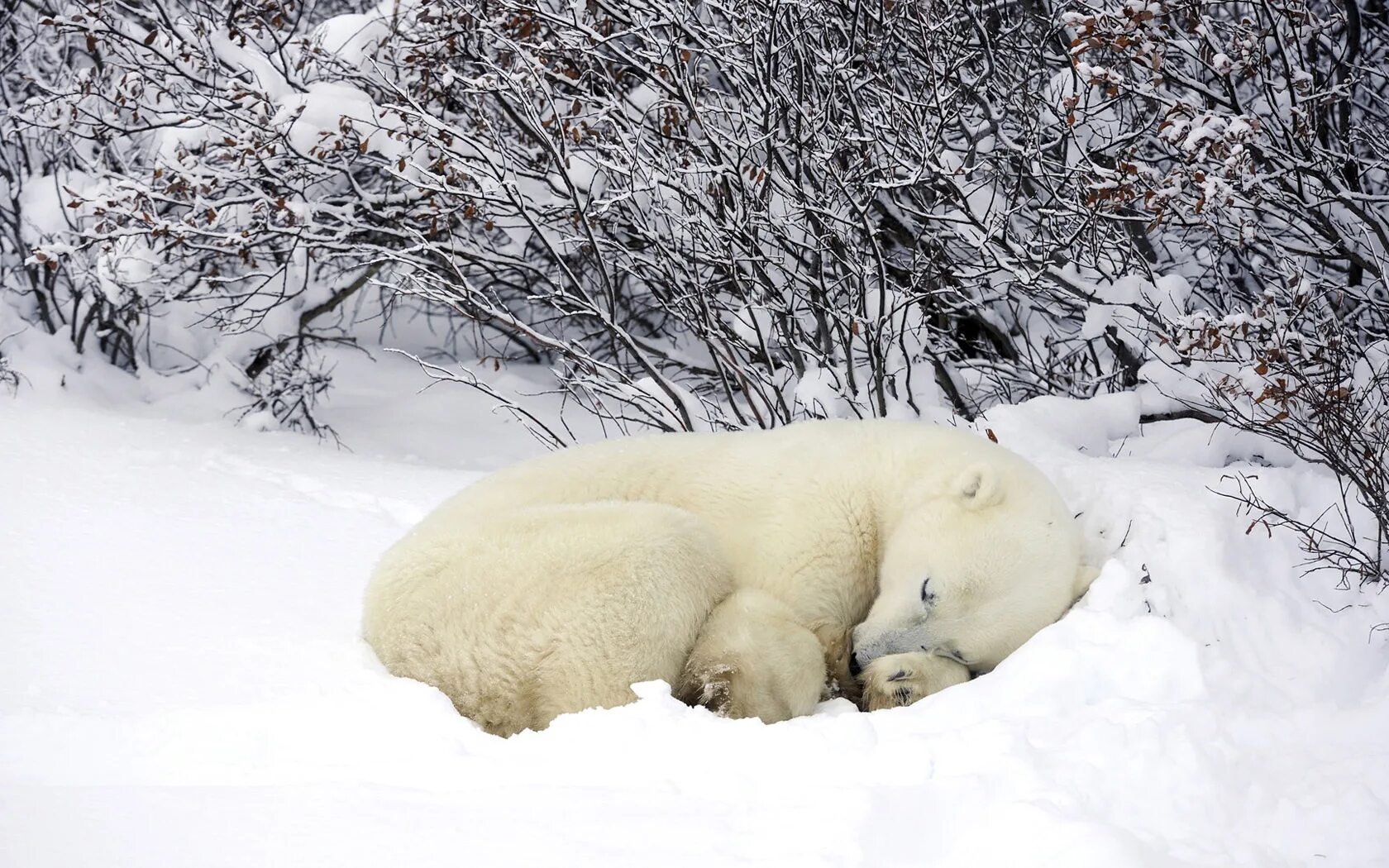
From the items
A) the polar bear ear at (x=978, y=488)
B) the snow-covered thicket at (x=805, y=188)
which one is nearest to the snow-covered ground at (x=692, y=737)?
the polar bear ear at (x=978, y=488)

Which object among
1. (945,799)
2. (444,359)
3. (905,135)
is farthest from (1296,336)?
(444,359)

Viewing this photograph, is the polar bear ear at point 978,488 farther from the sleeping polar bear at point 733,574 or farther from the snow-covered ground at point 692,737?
the snow-covered ground at point 692,737

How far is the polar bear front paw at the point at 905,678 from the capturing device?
2830mm

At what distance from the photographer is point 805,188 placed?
508 centimetres

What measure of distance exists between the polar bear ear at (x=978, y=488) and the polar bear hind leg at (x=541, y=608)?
76cm

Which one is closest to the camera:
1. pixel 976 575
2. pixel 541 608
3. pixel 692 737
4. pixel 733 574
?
pixel 692 737

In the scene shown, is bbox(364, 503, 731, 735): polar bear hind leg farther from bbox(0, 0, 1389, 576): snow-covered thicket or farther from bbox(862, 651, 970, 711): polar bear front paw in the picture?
bbox(0, 0, 1389, 576): snow-covered thicket

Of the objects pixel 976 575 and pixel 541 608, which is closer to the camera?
pixel 541 608

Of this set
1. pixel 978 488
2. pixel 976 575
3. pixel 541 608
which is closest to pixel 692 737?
pixel 541 608

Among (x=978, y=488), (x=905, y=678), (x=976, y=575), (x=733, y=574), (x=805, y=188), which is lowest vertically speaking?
(x=905, y=678)

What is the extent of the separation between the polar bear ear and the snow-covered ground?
1.20 feet

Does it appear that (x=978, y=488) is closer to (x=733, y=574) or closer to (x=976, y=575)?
(x=976, y=575)

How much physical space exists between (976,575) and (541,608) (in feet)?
3.97

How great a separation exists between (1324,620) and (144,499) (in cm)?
401
